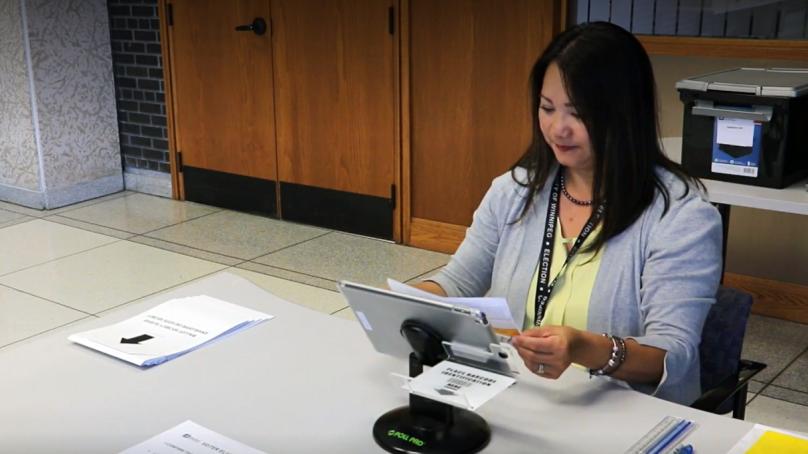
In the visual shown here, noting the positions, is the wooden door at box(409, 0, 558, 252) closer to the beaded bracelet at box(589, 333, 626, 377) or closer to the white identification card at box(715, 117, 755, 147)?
the white identification card at box(715, 117, 755, 147)

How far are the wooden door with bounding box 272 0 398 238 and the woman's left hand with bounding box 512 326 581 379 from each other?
298 centimetres

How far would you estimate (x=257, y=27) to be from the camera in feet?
16.2

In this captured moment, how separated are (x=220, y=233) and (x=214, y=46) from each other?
1.00 meters

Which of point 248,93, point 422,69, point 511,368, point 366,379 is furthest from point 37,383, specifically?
point 248,93

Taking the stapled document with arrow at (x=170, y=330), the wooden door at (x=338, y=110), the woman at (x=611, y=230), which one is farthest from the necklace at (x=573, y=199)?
the wooden door at (x=338, y=110)

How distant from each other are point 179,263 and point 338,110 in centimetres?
105

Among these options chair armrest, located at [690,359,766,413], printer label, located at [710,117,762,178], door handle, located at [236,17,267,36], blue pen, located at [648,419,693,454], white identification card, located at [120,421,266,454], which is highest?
door handle, located at [236,17,267,36]

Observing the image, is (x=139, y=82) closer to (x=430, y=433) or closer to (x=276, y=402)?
(x=276, y=402)

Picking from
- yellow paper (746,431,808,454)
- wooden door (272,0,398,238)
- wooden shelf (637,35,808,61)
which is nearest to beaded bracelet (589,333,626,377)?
yellow paper (746,431,808,454)

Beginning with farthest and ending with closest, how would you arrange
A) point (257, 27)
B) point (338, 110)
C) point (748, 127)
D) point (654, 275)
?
point (257, 27)
point (338, 110)
point (748, 127)
point (654, 275)

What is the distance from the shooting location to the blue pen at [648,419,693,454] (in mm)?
1515

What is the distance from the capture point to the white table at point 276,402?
5.19 ft

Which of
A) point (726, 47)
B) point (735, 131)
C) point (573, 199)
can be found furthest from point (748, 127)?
point (573, 199)

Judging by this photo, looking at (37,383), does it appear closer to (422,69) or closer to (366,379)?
(366,379)
